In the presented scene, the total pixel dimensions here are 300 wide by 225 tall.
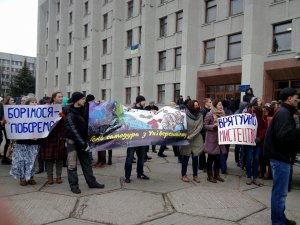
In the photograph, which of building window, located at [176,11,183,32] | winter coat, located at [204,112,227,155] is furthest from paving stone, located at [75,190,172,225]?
building window, located at [176,11,183,32]

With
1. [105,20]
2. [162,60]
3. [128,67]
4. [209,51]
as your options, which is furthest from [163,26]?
[105,20]

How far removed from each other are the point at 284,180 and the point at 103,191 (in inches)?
139

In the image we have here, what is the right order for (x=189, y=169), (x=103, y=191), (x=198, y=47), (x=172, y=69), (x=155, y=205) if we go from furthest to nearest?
(x=172, y=69) < (x=198, y=47) < (x=189, y=169) < (x=103, y=191) < (x=155, y=205)

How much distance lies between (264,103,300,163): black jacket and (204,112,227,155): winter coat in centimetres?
293

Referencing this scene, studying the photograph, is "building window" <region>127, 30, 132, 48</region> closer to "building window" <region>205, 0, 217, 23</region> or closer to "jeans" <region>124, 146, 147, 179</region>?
"building window" <region>205, 0, 217, 23</region>

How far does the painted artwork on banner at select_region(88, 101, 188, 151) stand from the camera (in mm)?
7086

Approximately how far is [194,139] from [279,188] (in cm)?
324

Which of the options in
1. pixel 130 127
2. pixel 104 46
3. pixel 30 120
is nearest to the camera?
pixel 30 120

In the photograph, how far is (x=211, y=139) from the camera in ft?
25.7

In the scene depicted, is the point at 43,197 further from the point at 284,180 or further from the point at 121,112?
the point at 284,180

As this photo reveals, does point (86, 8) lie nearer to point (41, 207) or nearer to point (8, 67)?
point (41, 207)

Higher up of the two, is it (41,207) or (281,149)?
(281,149)

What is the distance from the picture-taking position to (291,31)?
71.2 feet

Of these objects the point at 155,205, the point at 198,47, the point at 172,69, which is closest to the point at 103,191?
the point at 155,205
